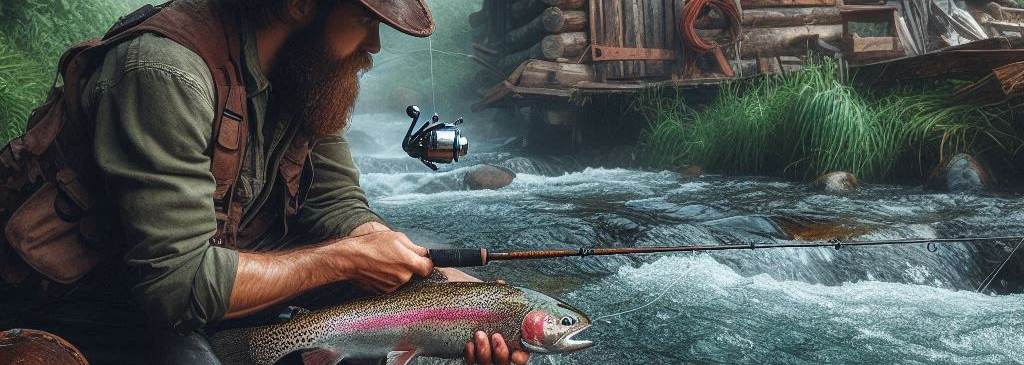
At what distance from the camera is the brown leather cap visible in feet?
6.32

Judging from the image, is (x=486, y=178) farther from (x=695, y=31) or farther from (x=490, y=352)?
(x=490, y=352)

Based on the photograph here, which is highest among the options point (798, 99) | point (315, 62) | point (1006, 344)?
point (315, 62)

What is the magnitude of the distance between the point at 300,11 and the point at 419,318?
883 millimetres

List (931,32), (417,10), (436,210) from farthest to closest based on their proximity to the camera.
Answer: (931,32) → (436,210) → (417,10)

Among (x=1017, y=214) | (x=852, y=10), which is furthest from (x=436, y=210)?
(x=852, y=10)

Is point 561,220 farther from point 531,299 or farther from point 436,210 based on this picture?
point 531,299

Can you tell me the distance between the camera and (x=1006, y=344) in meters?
4.02

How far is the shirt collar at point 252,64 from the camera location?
2070mm

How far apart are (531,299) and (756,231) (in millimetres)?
4039

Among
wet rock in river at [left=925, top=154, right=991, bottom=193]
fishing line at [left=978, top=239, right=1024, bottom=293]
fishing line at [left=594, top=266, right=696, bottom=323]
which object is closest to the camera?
fishing line at [left=594, top=266, right=696, bottom=323]

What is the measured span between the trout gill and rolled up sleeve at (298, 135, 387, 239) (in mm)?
521

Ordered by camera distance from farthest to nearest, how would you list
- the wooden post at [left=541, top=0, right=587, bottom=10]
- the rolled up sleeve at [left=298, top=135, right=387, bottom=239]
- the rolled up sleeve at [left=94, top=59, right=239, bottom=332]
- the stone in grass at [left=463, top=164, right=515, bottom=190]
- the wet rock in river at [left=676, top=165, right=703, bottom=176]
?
the wooden post at [left=541, top=0, right=587, bottom=10] → the stone in grass at [left=463, top=164, right=515, bottom=190] → the wet rock in river at [left=676, top=165, right=703, bottom=176] → the rolled up sleeve at [left=298, top=135, right=387, bottom=239] → the rolled up sleeve at [left=94, top=59, right=239, bottom=332]

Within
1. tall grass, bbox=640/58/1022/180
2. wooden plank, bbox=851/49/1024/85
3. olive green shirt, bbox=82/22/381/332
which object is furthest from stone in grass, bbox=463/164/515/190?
olive green shirt, bbox=82/22/381/332

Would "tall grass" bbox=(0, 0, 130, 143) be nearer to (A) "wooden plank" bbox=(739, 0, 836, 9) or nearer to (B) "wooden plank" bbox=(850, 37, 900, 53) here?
(A) "wooden plank" bbox=(739, 0, 836, 9)
